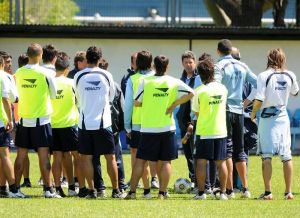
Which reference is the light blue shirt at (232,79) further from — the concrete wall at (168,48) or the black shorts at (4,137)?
the concrete wall at (168,48)

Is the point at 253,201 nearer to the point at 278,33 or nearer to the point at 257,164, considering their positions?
the point at 257,164

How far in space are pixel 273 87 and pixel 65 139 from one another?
128 inches

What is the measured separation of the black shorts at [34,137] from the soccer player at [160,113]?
1447 mm

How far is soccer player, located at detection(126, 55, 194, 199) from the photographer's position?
1370 cm

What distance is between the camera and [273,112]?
13930 mm

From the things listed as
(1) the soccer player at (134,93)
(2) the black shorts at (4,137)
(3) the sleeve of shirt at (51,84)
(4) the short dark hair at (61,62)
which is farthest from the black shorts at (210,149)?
(2) the black shorts at (4,137)

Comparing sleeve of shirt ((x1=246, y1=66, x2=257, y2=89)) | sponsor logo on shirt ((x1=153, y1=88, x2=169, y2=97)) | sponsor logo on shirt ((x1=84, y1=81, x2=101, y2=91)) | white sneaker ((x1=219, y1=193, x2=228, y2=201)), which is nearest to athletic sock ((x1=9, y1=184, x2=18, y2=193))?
sponsor logo on shirt ((x1=84, y1=81, x2=101, y2=91))

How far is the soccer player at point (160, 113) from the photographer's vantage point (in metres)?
13.7

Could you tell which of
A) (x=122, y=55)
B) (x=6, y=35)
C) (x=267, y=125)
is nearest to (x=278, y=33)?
(x=122, y=55)

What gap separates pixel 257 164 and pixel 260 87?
274 inches

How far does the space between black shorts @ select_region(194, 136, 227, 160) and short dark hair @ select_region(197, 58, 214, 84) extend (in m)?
0.87

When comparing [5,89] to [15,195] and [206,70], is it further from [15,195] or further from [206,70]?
A: [206,70]

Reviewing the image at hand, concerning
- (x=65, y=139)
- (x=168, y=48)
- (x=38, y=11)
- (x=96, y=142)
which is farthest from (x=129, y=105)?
(x=38, y=11)

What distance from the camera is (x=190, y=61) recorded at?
614 inches
